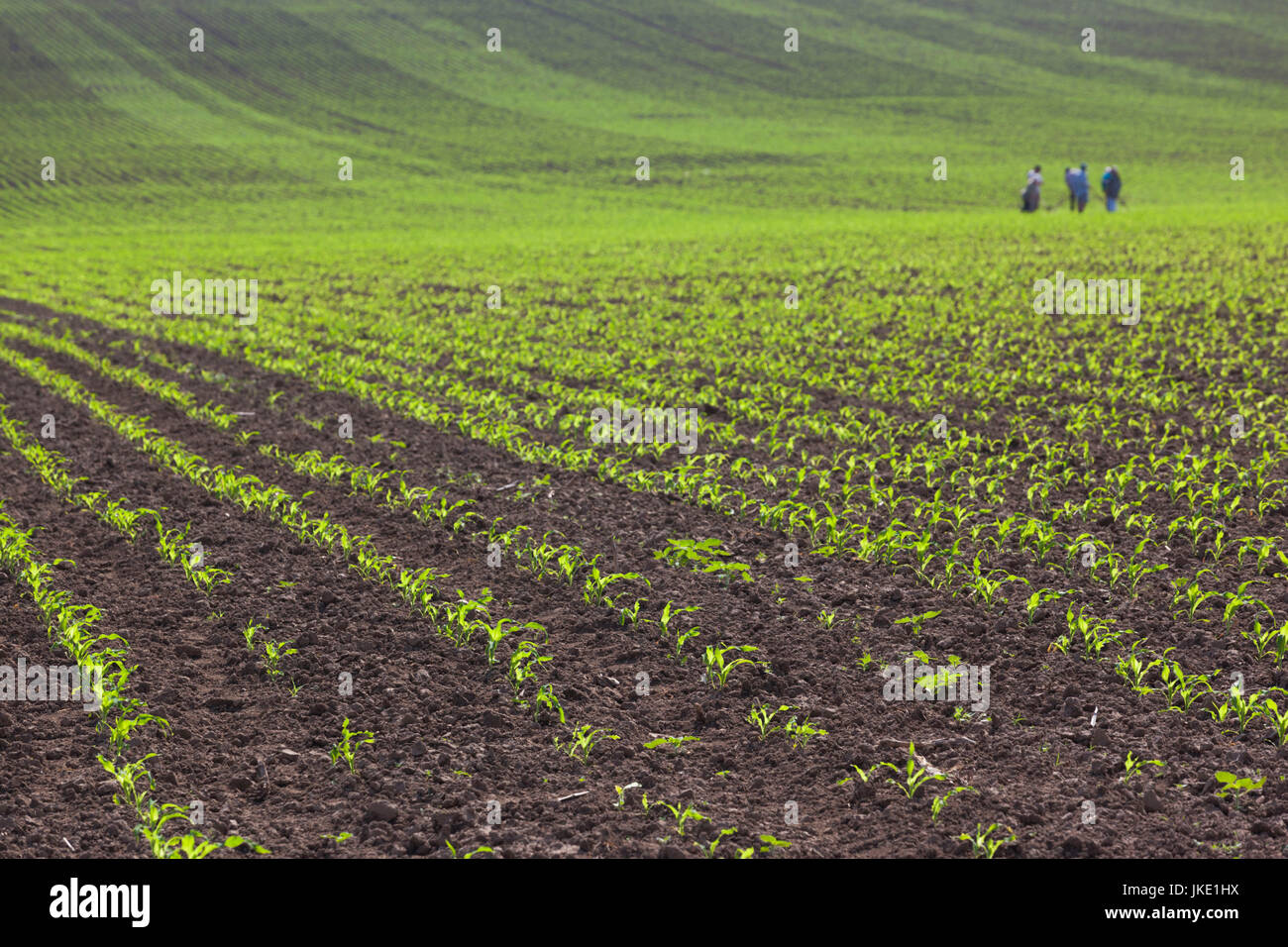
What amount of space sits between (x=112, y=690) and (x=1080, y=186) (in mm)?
37047

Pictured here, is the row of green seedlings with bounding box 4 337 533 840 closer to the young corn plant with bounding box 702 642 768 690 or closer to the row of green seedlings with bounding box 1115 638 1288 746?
the young corn plant with bounding box 702 642 768 690

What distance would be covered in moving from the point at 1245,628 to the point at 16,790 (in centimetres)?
688

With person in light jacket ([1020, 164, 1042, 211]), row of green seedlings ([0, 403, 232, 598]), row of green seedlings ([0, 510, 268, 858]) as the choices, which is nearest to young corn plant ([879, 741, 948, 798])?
row of green seedlings ([0, 510, 268, 858])

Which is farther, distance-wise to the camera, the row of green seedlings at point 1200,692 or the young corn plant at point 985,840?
the row of green seedlings at point 1200,692

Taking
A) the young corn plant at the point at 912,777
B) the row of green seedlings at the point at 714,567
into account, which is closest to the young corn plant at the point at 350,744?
the row of green seedlings at the point at 714,567

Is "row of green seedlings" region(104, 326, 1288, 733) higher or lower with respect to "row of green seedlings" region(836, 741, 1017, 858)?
higher

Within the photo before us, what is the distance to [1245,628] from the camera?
22.8 feet

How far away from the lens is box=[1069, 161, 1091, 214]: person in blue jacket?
37188 millimetres

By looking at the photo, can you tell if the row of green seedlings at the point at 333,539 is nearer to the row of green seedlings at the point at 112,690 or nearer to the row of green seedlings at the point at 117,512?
the row of green seedlings at the point at 117,512

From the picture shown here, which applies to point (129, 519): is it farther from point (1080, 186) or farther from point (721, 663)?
point (1080, 186)

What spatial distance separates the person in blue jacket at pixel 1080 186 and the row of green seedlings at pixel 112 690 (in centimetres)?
3538

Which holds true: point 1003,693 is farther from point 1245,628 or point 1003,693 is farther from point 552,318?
point 552,318

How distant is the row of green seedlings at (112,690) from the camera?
5066 mm

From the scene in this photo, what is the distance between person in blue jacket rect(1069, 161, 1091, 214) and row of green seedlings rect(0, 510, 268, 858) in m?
35.4
